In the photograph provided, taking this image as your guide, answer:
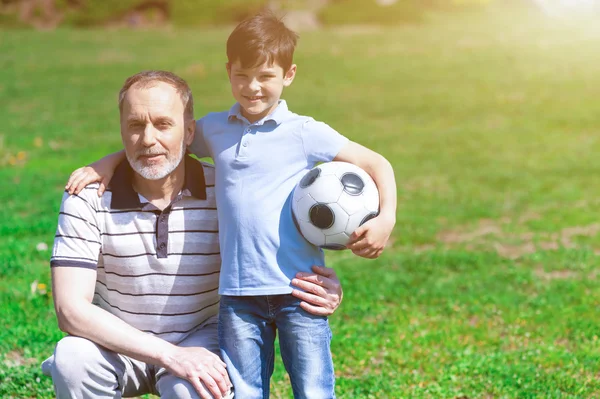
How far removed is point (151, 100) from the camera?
3580 millimetres

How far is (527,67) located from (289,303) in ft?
68.2

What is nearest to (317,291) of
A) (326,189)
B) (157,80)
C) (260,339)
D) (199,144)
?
(260,339)

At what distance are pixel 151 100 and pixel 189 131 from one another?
1.00 feet

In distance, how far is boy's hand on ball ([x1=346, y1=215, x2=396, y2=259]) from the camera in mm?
3600

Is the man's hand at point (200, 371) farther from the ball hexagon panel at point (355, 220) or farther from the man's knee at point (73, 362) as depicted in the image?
the ball hexagon panel at point (355, 220)

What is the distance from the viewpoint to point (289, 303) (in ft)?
11.9

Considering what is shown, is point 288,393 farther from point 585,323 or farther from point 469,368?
point 585,323

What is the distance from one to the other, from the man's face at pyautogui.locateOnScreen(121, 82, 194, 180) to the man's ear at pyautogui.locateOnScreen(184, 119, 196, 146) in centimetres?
8

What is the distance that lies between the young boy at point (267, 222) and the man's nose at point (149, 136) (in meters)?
0.33

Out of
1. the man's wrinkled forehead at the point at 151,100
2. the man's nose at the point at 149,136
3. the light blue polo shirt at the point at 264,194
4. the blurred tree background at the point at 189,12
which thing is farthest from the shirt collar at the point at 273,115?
the blurred tree background at the point at 189,12

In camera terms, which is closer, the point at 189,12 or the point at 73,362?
the point at 73,362

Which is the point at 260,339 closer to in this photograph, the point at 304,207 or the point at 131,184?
the point at 304,207

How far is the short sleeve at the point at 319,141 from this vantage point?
3750 millimetres

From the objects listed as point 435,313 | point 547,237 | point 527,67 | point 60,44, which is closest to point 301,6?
point 60,44
